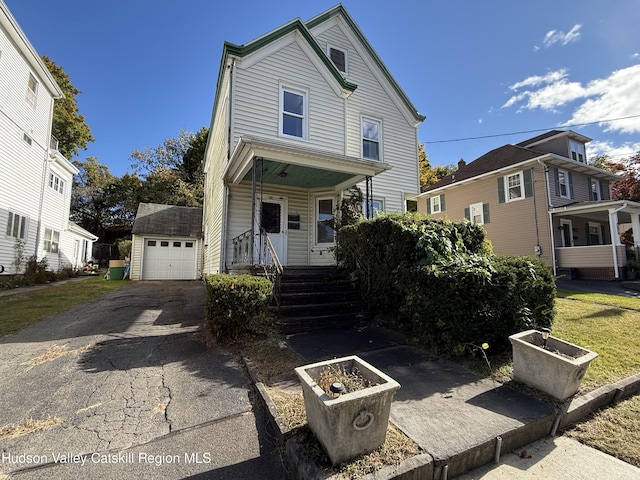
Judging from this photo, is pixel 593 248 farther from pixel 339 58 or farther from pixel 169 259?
pixel 169 259

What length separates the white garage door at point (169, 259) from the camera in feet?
56.4

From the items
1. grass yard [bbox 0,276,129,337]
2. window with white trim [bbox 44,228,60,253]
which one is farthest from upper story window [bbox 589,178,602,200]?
window with white trim [bbox 44,228,60,253]

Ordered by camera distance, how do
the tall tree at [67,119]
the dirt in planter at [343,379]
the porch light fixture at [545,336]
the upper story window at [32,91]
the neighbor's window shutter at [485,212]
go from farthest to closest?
the tall tree at [67,119] < the neighbor's window shutter at [485,212] < the upper story window at [32,91] < the porch light fixture at [545,336] < the dirt in planter at [343,379]

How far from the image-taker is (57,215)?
58.5ft

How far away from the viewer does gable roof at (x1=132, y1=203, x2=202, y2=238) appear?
55.8 feet

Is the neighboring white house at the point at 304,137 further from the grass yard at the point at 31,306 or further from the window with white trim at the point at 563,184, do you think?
the window with white trim at the point at 563,184

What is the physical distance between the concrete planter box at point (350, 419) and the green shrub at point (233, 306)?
8.99 feet

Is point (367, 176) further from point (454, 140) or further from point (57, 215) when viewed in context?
point (57, 215)

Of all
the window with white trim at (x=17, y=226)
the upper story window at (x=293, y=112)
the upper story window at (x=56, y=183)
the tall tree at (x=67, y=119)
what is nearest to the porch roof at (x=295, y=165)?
the upper story window at (x=293, y=112)

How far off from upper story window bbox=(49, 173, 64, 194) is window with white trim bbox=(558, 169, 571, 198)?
2907 centimetres

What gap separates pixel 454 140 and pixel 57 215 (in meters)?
24.6

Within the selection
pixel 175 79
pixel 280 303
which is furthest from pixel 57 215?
pixel 280 303

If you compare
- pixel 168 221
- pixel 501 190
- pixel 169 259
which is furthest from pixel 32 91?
pixel 501 190

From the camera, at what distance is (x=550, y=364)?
301cm
